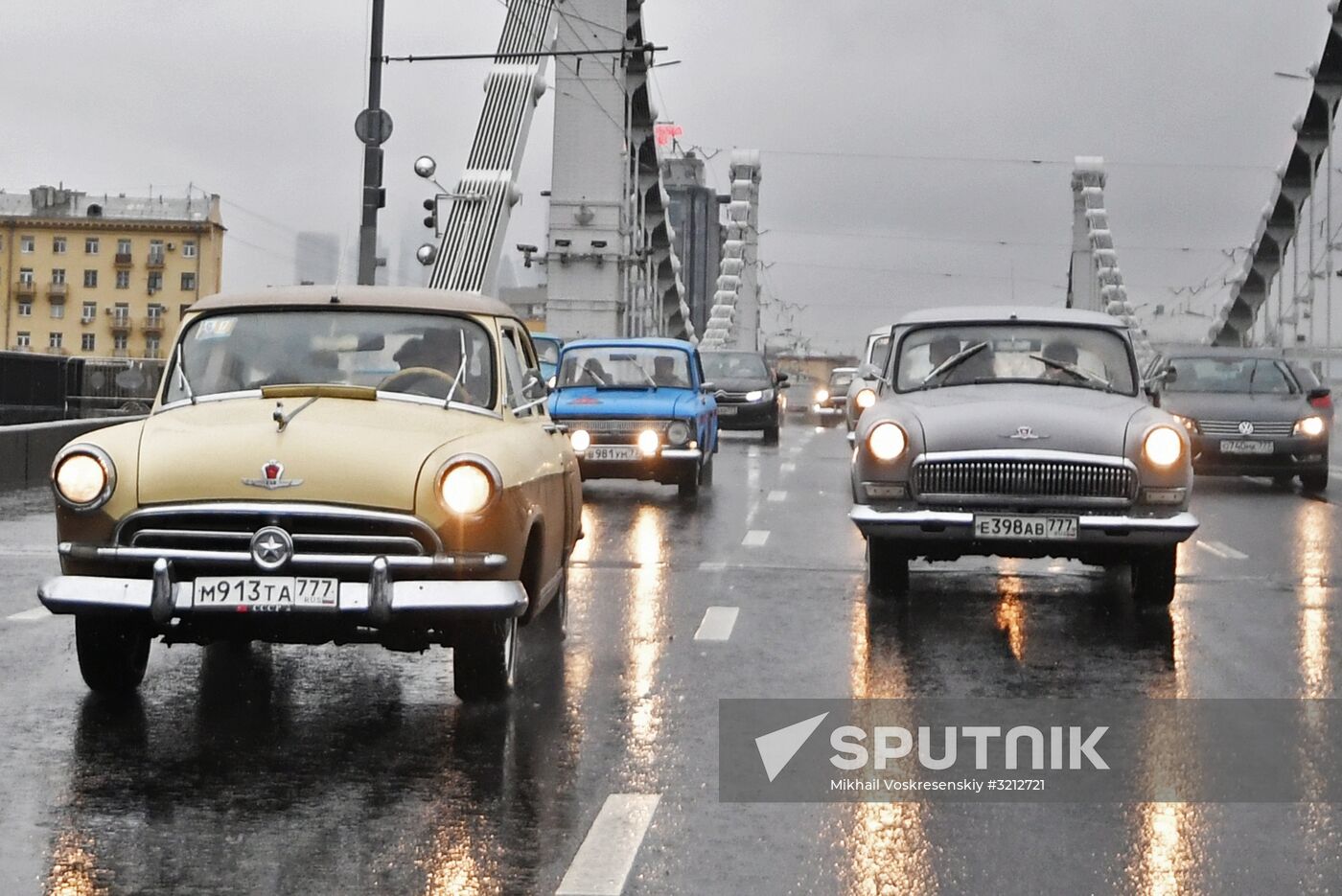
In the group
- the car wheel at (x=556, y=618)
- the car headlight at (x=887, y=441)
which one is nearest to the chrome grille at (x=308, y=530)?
the car wheel at (x=556, y=618)

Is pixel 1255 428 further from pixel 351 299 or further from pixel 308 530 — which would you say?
pixel 308 530

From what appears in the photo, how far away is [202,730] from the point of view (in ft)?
21.8

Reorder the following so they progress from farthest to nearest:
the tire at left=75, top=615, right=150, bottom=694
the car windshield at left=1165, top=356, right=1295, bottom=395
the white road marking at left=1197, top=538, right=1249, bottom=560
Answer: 1. the car windshield at left=1165, top=356, right=1295, bottom=395
2. the white road marking at left=1197, top=538, right=1249, bottom=560
3. the tire at left=75, top=615, right=150, bottom=694

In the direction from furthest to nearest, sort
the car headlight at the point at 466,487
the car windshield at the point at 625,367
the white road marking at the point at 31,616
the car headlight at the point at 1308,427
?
1. the car headlight at the point at 1308,427
2. the car windshield at the point at 625,367
3. the white road marking at the point at 31,616
4. the car headlight at the point at 466,487

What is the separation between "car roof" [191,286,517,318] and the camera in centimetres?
801

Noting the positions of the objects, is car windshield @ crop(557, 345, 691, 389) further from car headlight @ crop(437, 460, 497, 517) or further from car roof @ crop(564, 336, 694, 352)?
car headlight @ crop(437, 460, 497, 517)

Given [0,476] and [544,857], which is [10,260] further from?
[544,857]

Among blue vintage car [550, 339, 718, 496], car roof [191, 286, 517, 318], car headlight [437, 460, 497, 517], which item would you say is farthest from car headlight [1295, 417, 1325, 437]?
car headlight [437, 460, 497, 517]

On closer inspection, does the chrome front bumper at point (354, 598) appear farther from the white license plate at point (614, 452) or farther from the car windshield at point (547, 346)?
the car windshield at point (547, 346)

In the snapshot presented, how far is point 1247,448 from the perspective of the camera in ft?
68.8

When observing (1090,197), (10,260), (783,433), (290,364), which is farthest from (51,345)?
(290,364)

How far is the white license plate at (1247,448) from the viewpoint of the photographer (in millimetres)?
20938

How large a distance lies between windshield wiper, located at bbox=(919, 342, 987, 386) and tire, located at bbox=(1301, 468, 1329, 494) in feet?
34.2

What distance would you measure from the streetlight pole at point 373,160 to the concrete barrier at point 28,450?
26.5ft
